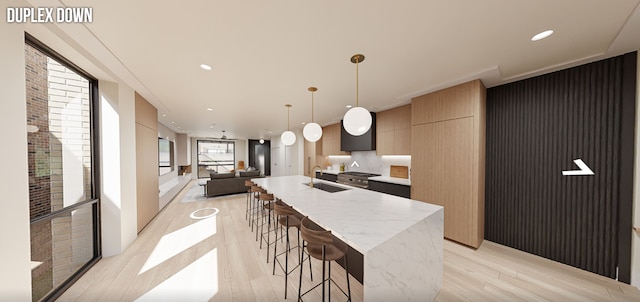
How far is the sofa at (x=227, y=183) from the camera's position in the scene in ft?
17.6

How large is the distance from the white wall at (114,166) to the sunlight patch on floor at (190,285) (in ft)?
4.03

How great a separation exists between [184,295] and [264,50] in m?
2.50

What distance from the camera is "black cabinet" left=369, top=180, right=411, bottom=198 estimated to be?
3.34 m

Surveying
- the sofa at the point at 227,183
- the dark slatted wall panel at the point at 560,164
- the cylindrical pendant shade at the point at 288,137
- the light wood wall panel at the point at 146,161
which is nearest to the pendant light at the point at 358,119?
the cylindrical pendant shade at the point at 288,137

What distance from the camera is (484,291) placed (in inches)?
68.6

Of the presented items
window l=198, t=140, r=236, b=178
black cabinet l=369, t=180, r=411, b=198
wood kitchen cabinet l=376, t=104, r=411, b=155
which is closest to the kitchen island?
black cabinet l=369, t=180, r=411, b=198

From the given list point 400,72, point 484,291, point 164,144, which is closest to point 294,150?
point 164,144

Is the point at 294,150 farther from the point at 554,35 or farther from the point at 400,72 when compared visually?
the point at 554,35

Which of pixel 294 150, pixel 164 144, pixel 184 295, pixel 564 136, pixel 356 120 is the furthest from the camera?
pixel 294 150

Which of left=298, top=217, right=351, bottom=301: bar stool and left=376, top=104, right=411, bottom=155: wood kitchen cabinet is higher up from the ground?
left=376, top=104, right=411, bottom=155: wood kitchen cabinet

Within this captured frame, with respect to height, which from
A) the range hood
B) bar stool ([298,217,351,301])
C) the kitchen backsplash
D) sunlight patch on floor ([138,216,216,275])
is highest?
the range hood

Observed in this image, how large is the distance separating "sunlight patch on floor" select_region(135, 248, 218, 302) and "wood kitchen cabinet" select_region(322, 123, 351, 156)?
3961 mm

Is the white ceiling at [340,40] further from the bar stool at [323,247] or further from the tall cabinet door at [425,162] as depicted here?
the bar stool at [323,247]

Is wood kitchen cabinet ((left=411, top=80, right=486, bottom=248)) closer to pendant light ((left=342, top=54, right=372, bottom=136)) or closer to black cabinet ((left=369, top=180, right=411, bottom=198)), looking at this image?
black cabinet ((left=369, top=180, right=411, bottom=198))
